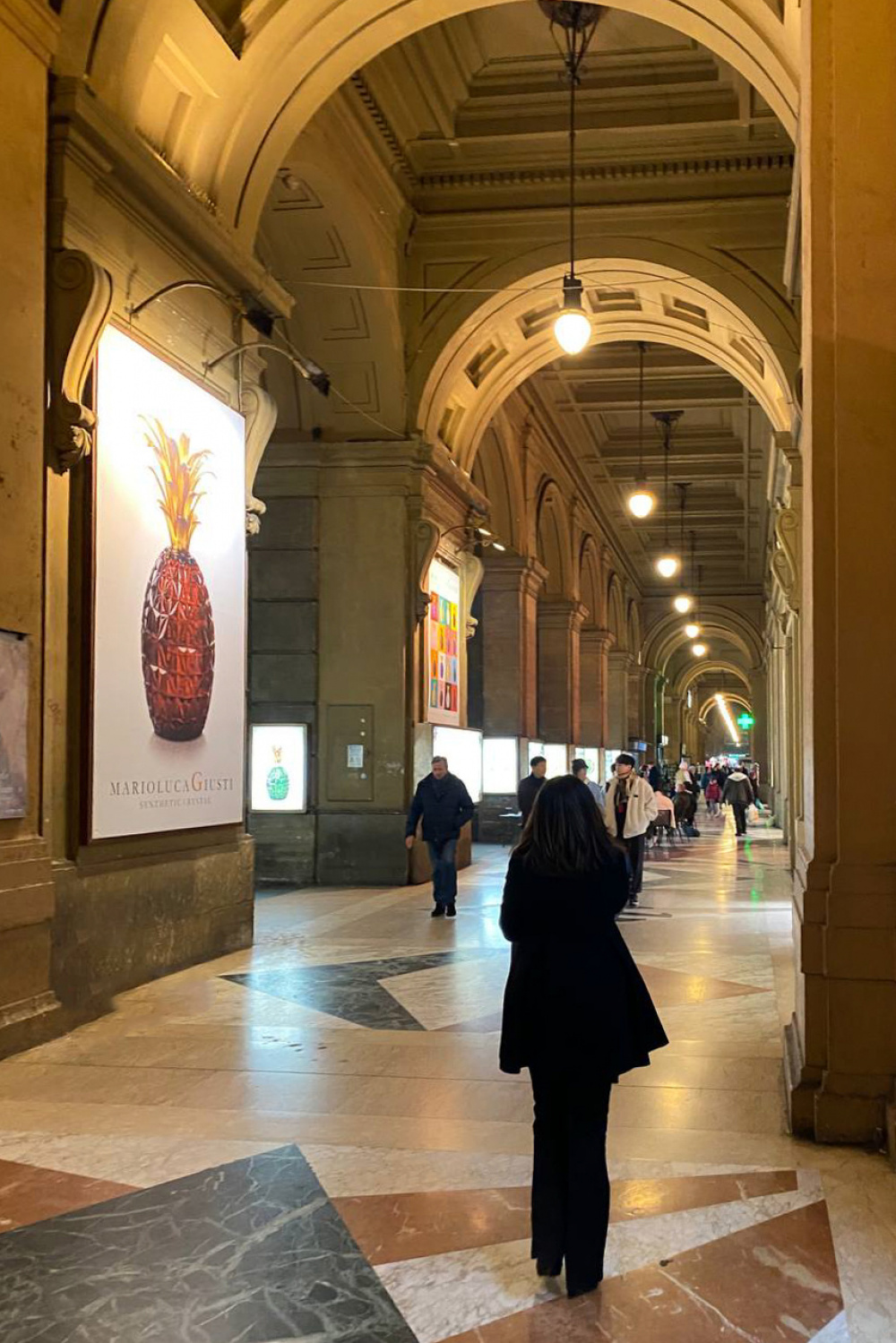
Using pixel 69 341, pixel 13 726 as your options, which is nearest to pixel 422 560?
pixel 69 341

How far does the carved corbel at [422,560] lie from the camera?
14.1 meters

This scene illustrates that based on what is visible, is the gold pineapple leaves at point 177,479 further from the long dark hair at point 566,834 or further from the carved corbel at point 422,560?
the carved corbel at point 422,560

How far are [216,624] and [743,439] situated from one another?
16.2 metres

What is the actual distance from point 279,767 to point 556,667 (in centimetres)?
1136

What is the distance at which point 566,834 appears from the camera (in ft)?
11.3

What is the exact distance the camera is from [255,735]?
1404 cm

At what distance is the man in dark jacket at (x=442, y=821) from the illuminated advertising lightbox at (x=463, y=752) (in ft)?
10.4

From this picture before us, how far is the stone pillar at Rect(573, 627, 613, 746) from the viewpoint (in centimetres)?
2856

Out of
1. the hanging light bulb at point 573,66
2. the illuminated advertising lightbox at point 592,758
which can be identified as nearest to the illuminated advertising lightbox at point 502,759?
the illuminated advertising lightbox at point 592,758

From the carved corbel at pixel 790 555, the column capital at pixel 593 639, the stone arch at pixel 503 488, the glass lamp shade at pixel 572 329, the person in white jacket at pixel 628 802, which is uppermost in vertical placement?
the stone arch at pixel 503 488

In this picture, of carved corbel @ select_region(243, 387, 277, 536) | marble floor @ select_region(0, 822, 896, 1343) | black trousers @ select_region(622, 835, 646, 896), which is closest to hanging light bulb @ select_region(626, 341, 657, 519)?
black trousers @ select_region(622, 835, 646, 896)

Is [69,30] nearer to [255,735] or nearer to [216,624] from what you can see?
[216,624]

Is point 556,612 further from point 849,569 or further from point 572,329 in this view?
point 849,569

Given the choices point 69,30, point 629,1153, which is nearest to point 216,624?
point 69,30
